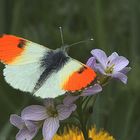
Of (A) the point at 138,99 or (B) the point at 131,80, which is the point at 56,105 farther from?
(B) the point at 131,80

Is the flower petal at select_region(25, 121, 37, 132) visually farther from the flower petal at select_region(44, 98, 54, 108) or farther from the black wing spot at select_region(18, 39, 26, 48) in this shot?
the black wing spot at select_region(18, 39, 26, 48)

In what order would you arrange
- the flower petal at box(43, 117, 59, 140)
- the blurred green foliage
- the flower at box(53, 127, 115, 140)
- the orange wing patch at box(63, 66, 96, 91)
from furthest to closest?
the blurred green foliage, the flower at box(53, 127, 115, 140), the flower petal at box(43, 117, 59, 140), the orange wing patch at box(63, 66, 96, 91)

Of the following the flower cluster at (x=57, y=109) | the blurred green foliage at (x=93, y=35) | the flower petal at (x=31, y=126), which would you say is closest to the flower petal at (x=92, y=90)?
the flower cluster at (x=57, y=109)

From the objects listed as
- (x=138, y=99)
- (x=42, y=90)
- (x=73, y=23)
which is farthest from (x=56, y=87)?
(x=73, y=23)

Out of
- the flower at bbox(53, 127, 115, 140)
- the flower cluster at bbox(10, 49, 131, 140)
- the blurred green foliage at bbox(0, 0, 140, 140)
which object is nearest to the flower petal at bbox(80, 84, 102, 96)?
the flower cluster at bbox(10, 49, 131, 140)

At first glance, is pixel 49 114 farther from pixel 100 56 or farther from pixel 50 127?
pixel 100 56

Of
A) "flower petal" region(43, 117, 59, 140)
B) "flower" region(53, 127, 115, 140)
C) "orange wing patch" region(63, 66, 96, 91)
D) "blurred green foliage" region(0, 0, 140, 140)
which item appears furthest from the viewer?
"blurred green foliage" region(0, 0, 140, 140)
